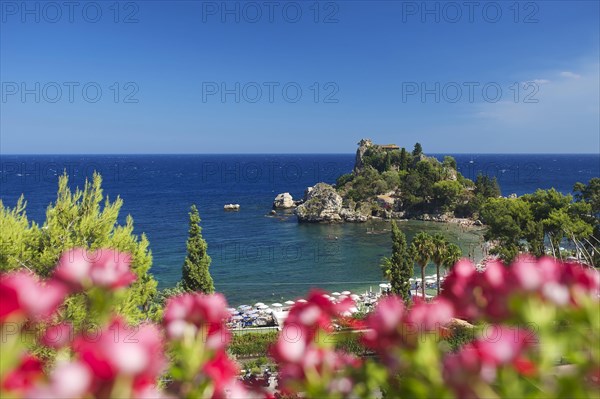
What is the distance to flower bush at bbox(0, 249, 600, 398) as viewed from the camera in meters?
1.52

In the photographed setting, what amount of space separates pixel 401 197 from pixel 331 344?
288 ft

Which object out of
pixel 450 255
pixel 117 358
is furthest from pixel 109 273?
pixel 450 255

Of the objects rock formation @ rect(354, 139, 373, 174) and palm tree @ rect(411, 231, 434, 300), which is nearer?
palm tree @ rect(411, 231, 434, 300)

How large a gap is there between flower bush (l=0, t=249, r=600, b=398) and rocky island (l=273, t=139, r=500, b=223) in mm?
79331

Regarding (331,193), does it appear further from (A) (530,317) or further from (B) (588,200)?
(A) (530,317)

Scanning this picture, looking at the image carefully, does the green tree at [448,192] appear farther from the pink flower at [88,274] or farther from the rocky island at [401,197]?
the pink flower at [88,274]

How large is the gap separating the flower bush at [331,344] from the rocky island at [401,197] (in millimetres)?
79331

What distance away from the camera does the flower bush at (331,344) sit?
4.99 feet

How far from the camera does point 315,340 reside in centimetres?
215

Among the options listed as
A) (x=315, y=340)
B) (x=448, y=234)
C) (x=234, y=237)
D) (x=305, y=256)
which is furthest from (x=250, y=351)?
(x=448, y=234)

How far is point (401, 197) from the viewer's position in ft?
288

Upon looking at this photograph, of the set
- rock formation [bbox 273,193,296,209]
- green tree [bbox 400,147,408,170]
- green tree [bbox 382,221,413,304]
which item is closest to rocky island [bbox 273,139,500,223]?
rock formation [bbox 273,193,296,209]

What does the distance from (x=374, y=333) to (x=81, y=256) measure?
1.46 metres

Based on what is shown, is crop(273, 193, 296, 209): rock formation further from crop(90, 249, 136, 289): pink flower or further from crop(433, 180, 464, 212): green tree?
crop(90, 249, 136, 289): pink flower
